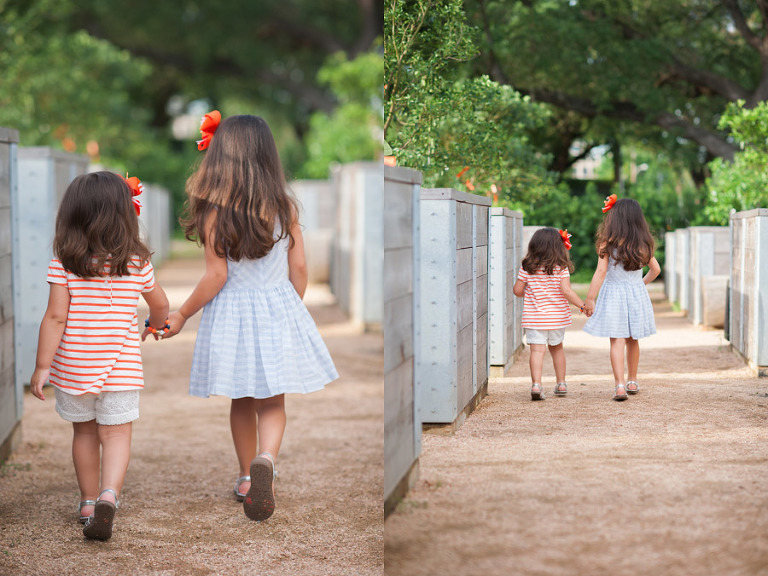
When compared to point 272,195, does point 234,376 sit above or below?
below

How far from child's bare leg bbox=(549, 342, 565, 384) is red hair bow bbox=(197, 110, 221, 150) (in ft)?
5.50

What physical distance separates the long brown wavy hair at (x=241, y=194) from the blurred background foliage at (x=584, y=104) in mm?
758

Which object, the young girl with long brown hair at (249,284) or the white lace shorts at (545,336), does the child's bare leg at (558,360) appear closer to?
the white lace shorts at (545,336)

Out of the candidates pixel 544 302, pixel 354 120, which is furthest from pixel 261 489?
pixel 354 120

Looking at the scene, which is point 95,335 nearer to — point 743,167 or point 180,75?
point 743,167

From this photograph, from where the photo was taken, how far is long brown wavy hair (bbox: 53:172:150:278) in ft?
12.1

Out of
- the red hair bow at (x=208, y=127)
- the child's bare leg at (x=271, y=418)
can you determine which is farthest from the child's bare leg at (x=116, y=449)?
the red hair bow at (x=208, y=127)

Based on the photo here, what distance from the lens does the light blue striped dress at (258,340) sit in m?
3.83

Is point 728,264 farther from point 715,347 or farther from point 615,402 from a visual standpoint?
point 615,402

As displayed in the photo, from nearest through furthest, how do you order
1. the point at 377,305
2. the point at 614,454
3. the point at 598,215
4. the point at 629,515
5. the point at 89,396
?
the point at 629,515, the point at 614,454, the point at 598,215, the point at 89,396, the point at 377,305

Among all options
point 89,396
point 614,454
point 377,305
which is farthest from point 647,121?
point 377,305

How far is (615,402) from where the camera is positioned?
306cm

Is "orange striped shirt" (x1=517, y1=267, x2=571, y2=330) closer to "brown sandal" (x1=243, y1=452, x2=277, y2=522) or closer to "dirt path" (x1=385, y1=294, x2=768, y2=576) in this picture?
"dirt path" (x1=385, y1=294, x2=768, y2=576)

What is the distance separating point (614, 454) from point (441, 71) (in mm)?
1304
